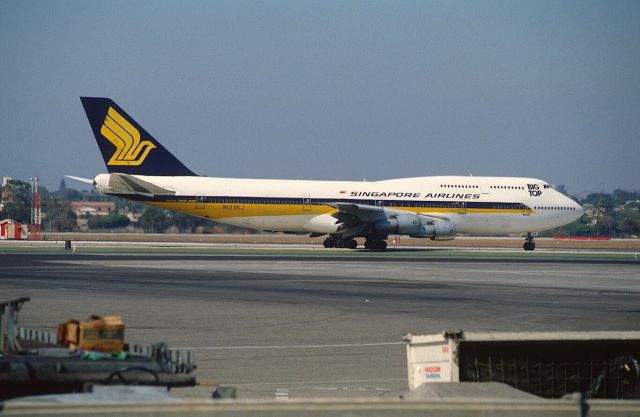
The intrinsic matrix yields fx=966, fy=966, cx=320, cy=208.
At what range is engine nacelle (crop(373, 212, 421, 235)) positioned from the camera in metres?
55.3

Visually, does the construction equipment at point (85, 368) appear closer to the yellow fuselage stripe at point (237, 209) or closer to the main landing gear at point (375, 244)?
the yellow fuselage stripe at point (237, 209)

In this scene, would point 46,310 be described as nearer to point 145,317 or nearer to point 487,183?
point 145,317

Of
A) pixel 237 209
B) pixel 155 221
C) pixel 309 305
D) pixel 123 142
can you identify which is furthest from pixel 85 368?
pixel 155 221

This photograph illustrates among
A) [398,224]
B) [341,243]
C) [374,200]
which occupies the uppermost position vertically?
[374,200]

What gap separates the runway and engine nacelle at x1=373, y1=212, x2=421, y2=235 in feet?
31.9

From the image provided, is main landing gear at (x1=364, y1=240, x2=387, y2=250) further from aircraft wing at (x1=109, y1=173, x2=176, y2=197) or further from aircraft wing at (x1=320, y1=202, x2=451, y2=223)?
aircraft wing at (x1=109, y1=173, x2=176, y2=197)

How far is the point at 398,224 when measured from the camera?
55.3 meters

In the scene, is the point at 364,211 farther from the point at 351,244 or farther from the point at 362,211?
the point at 351,244

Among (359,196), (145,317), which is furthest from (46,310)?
(359,196)

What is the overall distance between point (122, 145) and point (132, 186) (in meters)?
3.67

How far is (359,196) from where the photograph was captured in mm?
57344

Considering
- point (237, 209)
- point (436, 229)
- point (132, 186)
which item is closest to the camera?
point (132, 186)

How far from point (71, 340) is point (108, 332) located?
0.57 m

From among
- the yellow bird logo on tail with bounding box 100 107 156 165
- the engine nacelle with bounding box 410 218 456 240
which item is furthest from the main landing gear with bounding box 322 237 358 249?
the yellow bird logo on tail with bounding box 100 107 156 165
